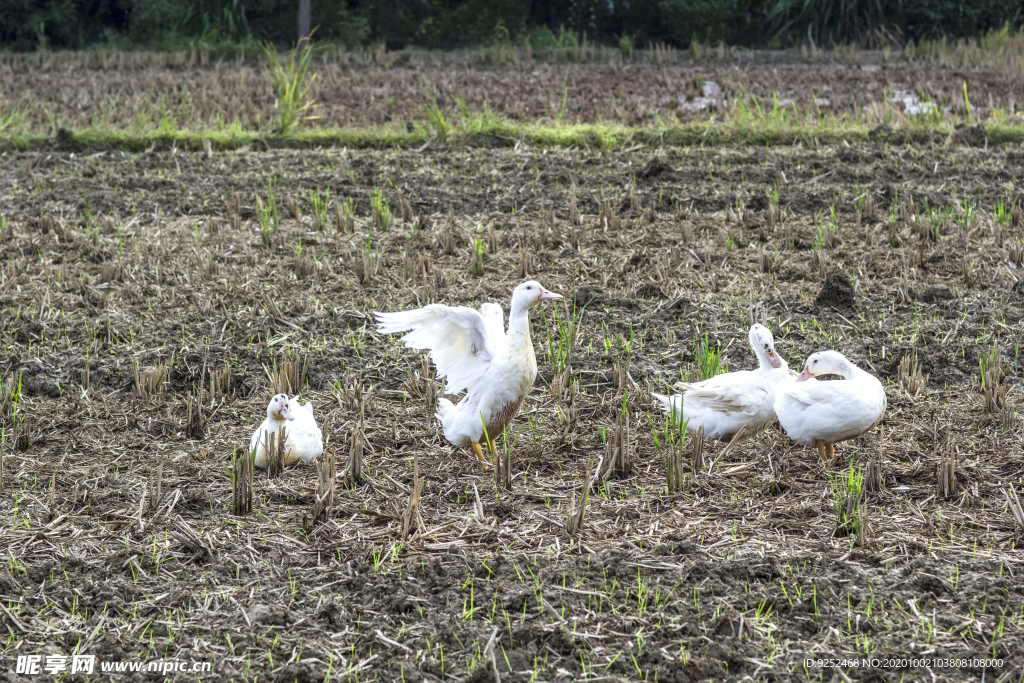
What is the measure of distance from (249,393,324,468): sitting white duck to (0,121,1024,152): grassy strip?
229 inches

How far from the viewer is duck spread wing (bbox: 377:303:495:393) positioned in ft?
12.8

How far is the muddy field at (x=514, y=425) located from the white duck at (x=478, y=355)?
0.89 feet

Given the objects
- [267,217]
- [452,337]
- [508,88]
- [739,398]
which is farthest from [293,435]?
[508,88]

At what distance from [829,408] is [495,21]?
20289mm

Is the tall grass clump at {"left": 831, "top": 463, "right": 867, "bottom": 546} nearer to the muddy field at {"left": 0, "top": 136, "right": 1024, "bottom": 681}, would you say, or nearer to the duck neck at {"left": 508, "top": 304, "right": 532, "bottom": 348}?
the muddy field at {"left": 0, "top": 136, "right": 1024, "bottom": 681}

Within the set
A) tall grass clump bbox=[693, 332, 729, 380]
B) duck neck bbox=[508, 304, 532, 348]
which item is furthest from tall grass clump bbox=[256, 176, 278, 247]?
duck neck bbox=[508, 304, 532, 348]

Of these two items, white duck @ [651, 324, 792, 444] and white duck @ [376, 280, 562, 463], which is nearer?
white duck @ [376, 280, 562, 463]

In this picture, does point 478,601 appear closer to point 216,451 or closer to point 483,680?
point 483,680

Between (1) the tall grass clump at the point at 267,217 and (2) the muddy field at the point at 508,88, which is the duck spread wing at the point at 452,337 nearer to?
(1) the tall grass clump at the point at 267,217

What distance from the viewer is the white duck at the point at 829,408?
383cm

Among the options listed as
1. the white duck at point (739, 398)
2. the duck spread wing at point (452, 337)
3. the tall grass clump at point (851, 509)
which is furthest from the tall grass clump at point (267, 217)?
the tall grass clump at point (851, 509)

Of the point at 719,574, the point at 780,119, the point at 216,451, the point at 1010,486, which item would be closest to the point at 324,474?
the point at 216,451

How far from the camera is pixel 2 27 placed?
21.0 meters

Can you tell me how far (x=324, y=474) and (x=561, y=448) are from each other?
3.64 feet
